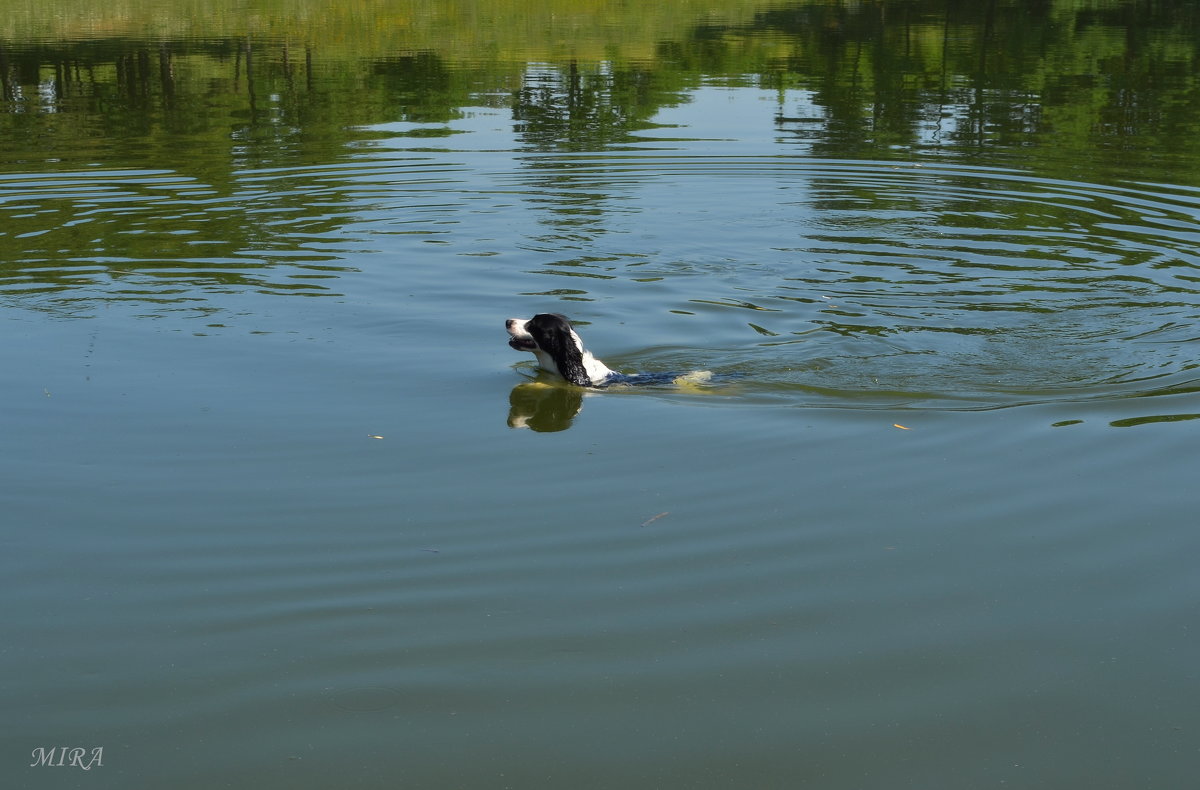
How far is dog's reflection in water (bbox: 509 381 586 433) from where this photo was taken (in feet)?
27.1

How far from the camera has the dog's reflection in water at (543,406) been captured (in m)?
8.27

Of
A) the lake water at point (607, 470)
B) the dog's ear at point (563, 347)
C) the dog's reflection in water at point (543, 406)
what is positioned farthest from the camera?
the dog's ear at point (563, 347)

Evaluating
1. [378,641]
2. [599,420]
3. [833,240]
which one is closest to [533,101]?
[833,240]

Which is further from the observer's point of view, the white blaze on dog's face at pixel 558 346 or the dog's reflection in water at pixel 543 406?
the white blaze on dog's face at pixel 558 346

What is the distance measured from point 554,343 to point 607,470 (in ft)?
6.06

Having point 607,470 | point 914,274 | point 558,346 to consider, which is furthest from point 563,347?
point 914,274

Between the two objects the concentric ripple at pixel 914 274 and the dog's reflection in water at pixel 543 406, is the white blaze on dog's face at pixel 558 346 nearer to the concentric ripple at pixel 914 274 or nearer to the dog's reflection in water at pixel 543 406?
the dog's reflection in water at pixel 543 406

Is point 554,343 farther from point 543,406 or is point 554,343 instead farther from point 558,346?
point 543,406

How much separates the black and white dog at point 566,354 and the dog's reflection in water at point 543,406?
129mm

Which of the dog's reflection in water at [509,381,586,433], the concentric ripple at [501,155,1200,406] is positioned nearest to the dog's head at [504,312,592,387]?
the dog's reflection in water at [509,381,586,433]

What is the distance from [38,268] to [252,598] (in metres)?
8.20

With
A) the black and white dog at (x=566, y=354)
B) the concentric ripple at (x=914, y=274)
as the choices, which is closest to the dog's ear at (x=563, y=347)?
the black and white dog at (x=566, y=354)

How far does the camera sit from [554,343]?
8852 mm

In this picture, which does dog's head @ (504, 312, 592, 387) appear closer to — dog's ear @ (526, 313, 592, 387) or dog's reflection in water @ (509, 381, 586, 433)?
dog's ear @ (526, 313, 592, 387)
